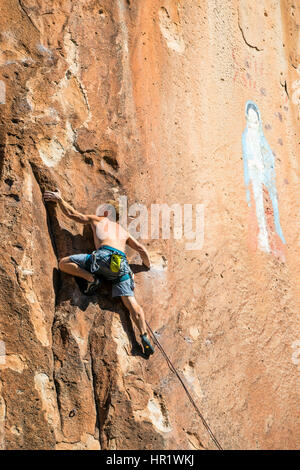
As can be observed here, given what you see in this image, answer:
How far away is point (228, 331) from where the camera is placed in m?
6.88

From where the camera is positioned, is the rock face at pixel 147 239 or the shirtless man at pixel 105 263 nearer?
the rock face at pixel 147 239

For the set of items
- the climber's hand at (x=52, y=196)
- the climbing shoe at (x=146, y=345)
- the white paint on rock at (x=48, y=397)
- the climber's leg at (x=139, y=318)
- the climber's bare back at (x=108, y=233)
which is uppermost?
the climber's hand at (x=52, y=196)

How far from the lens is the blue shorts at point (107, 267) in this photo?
5859 mm

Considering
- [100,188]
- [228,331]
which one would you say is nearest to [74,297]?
[100,188]

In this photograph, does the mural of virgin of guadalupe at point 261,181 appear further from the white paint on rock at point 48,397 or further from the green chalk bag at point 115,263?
the white paint on rock at point 48,397

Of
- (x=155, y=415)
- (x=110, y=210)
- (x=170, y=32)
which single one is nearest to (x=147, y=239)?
(x=110, y=210)

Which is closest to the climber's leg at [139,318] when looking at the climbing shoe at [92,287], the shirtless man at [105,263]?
the shirtless man at [105,263]

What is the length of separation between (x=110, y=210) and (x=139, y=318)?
123cm

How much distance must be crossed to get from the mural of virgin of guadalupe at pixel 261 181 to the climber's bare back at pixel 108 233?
2317 mm

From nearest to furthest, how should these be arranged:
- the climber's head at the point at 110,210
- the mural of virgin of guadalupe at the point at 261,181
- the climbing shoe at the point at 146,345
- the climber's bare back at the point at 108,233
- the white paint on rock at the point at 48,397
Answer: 1. the white paint on rock at the point at 48,397
2. the climbing shoe at the point at 146,345
3. the climber's bare back at the point at 108,233
4. the climber's head at the point at 110,210
5. the mural of virgin of guadalupe at the point at 261,181

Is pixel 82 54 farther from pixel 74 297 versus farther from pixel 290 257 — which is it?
pixel 290 257

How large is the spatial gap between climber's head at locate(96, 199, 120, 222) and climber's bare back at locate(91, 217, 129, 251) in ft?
0.62

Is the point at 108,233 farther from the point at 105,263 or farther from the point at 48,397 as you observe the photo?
the point at 48,397

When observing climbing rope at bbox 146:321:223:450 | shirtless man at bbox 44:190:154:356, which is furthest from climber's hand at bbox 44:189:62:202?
climbing rope at bbox 146:321:223:450
